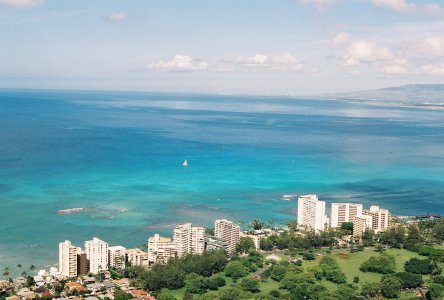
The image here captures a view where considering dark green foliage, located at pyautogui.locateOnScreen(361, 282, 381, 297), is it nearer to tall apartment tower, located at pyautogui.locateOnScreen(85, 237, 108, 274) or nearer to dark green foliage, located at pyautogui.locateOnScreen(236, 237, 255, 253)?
dark green foliage, located at pyautogui.locateOnScreen(236, 237, 255, 253)

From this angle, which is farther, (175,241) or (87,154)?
(87,154)

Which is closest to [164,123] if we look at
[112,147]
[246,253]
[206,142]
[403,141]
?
[206,142]

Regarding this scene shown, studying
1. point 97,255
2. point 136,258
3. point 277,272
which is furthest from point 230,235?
point 97,255

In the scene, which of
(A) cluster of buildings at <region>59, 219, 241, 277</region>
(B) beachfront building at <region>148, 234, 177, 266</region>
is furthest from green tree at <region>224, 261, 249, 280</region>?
(B) beachfront building at <region>148, 234, 177, 266</region>

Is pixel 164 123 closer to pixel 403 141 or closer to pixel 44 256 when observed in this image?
pixel 403 141

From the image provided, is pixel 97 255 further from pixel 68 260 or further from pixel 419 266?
pixel 419 266

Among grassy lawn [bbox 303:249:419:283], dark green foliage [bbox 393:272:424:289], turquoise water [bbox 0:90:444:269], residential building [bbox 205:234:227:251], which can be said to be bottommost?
grassy lawn [bbox 303:249:419:283]

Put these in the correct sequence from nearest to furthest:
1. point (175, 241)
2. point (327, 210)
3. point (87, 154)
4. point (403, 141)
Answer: point (175, 241) → point (327, 210) → point (87, 154) → point (403, 141)

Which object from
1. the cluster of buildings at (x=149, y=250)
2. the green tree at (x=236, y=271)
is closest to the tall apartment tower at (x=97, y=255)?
the cluster of buildings at (x=149, y=250)
